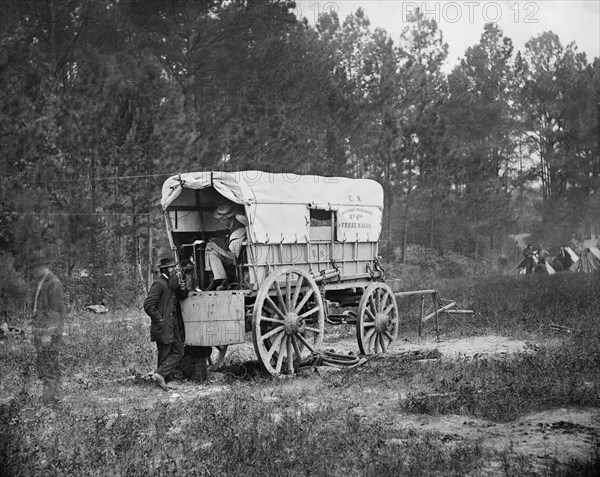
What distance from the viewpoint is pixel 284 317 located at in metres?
10.6

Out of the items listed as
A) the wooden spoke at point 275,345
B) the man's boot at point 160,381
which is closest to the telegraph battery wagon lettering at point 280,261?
the wooden spoke at point 275,345

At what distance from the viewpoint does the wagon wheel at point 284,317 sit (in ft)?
33.5

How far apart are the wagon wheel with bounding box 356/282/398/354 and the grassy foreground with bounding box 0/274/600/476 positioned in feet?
3.72

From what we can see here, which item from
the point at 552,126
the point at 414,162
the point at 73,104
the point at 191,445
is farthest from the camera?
the point at 552,126

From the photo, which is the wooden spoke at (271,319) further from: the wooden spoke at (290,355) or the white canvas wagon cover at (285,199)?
the white canvas wagon cover at (285,199)

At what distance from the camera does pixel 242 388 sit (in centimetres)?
977

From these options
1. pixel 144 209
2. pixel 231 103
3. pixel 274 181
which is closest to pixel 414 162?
pixel 231 103

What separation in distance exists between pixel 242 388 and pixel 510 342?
604cm

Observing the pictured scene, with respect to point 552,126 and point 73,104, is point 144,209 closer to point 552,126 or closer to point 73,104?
point 73,104

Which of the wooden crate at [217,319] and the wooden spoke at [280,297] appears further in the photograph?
the wooden spoke at [280,297]

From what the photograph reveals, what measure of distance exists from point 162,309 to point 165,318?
130 millimetres

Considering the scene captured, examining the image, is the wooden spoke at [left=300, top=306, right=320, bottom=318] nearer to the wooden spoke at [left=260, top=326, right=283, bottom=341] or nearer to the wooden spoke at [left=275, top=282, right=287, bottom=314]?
the wooden spoke at [left=275, top=282, right=287, bottom=314]

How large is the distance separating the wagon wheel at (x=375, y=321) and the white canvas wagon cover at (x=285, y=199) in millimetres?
951

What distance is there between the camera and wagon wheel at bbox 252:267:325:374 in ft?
33.5
